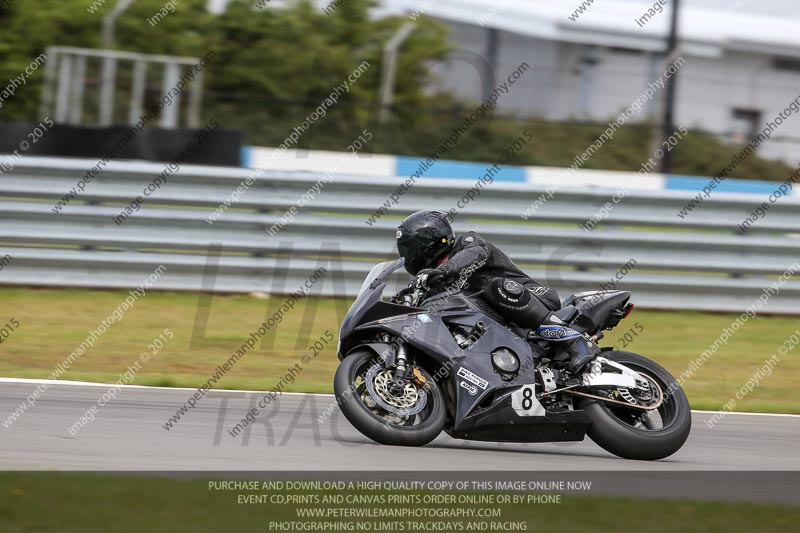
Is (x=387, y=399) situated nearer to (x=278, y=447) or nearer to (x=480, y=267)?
(x=278, y=447)

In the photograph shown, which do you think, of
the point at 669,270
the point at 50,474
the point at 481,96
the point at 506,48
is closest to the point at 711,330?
the point at 669,270

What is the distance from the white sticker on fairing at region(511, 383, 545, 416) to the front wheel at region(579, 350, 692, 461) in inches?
11.6

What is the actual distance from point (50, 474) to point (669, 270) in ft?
27.3

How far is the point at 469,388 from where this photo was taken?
629cm

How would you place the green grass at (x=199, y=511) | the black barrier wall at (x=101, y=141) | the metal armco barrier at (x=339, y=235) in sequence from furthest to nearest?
the black barrier wall at (x=101, y=141) < the metal armco barrier at (x=339, y=235) < the green grass at (x=199, y=511)

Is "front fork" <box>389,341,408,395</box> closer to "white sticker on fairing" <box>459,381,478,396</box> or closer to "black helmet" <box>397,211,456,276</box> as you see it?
"white sticker on fairing" <box>459,381,478,396</box>

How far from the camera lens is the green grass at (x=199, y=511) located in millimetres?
4547

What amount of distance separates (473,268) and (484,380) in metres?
0.64

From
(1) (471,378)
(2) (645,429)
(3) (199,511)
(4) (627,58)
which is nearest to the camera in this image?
(3) (199,511)

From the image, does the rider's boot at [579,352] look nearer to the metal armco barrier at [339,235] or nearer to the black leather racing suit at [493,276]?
the black leather racing suit at [493,276]

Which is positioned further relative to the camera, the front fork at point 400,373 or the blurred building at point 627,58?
the blurred building at point 627,58

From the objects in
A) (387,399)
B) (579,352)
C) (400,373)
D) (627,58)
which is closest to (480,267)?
(579,352)

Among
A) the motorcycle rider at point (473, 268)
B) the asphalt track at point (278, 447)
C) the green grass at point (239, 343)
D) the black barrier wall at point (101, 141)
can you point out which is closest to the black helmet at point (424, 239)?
the motorcycle rider at point (473, 268)

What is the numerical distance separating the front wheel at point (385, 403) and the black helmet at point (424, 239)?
2.09 feet
